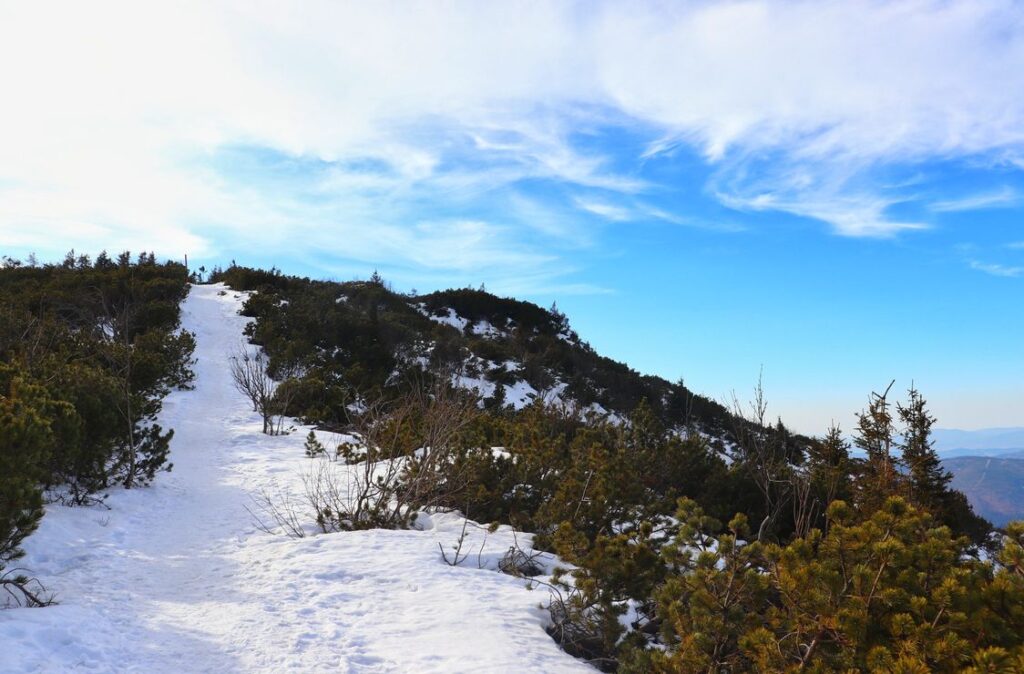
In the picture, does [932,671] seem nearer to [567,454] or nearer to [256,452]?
[567,454]

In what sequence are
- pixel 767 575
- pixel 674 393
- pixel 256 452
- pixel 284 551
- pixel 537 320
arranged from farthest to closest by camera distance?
pixel 537 320
pixel 674 393
pixel 256 452
pixel 284 551
pixel 767 575

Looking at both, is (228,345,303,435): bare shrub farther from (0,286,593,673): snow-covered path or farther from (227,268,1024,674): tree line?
(0,286,593,673): snow-covered path

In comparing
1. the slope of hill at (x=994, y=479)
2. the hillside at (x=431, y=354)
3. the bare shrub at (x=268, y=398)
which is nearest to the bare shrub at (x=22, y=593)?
the bare shrub at (x=268, y=398)

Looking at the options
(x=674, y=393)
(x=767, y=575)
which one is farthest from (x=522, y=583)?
(x=674, y=393)

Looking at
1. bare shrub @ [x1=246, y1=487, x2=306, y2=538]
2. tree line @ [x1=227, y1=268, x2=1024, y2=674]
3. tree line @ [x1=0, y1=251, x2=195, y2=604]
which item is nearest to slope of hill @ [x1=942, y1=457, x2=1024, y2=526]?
tree line @ [x1=227, y1=268, x2=1024, y2=674]

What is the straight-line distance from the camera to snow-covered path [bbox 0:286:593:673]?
406 centimetres

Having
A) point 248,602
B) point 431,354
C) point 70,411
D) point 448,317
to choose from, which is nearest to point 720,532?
point 248,602

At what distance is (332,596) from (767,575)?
3.73 meters

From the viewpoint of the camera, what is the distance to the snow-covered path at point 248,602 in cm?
406

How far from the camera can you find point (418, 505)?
322 inches

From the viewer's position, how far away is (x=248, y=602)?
16.7 ft

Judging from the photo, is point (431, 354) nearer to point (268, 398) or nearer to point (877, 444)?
point (268, 398)

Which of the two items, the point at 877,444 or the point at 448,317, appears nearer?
the point at 877,444

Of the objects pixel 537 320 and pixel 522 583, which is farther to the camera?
pixel 537 320
